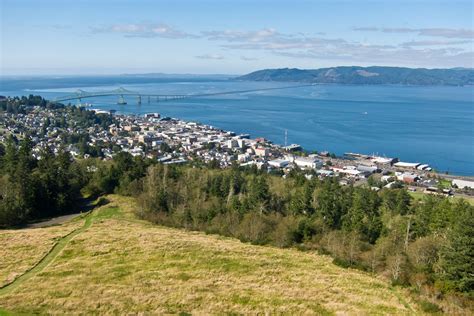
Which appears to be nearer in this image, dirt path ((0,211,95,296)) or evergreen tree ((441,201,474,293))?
dirt path ((0,211,95,296))

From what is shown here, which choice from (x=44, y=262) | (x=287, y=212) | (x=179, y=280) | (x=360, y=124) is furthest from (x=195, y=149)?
(x=179, y=280)

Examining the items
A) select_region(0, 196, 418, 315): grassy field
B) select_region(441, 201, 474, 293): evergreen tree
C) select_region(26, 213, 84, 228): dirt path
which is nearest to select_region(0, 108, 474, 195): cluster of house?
select_region(26, 213, 84, 228): dirt path

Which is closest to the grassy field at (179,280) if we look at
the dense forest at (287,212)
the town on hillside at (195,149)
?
the dense forest at (287,212)

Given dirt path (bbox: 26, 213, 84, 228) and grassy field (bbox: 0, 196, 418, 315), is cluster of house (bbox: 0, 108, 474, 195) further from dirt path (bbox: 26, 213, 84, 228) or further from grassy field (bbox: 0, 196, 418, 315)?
grassy field (bbox: 0, 196, 418, 315)

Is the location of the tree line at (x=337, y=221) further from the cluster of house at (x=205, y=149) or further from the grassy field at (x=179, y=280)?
the cluster of house at (x=205, y=149)

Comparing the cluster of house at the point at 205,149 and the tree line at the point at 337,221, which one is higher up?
the tree line at the point at 337,221

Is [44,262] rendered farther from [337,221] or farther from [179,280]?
[337,221]
